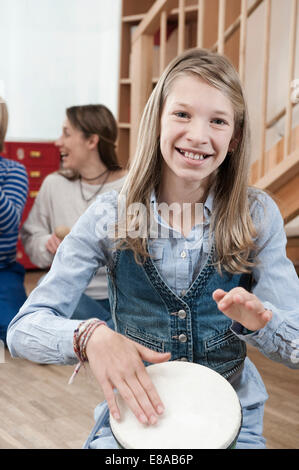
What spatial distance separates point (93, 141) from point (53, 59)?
2533 millimetres

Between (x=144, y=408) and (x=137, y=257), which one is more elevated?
(x=137, y=257)

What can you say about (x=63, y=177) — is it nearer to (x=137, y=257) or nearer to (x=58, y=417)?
(x=58, y=417)

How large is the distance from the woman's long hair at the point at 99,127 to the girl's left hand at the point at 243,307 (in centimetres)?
202

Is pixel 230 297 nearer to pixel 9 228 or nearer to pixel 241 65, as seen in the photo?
pixel 241 65

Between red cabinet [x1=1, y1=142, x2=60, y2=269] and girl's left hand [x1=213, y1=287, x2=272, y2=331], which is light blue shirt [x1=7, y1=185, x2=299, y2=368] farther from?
red cabinet [x1=1, y1=142, x2=60, y2=269]

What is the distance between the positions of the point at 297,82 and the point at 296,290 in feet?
5.03

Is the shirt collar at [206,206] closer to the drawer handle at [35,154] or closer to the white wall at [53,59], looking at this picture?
the drawer handle at [35,154]

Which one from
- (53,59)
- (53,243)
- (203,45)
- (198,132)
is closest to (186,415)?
(198,132)

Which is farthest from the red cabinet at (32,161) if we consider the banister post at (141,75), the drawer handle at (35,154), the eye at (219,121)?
the eye at (219,121)

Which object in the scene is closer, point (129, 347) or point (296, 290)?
point (129, 347)

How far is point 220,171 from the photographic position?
1208 millimetres

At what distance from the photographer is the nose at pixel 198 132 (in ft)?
3.53

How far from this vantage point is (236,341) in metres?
1.15

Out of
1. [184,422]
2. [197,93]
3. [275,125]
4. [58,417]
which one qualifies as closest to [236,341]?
[184,422]
